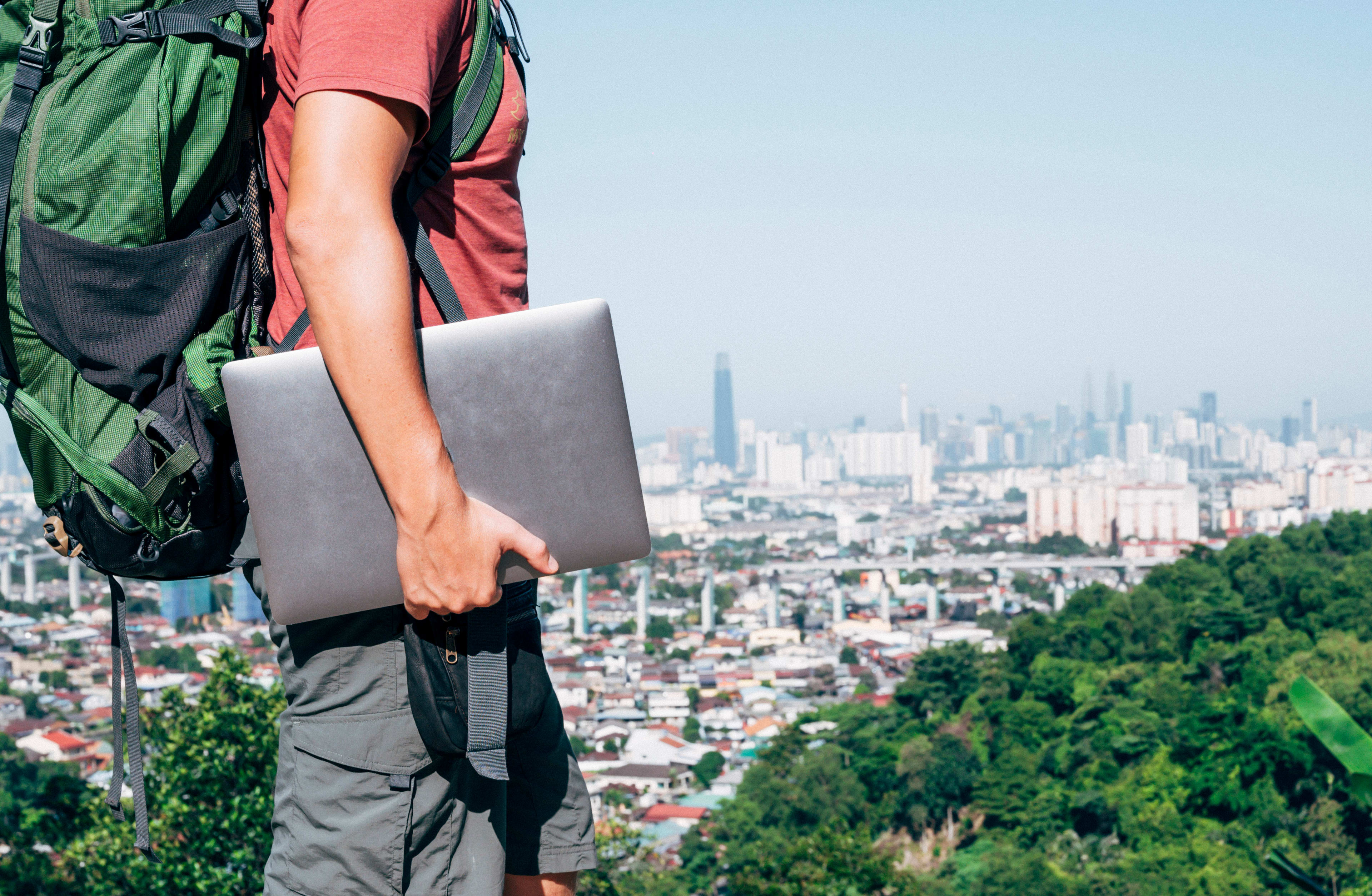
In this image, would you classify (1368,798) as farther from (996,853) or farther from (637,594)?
(637,594)

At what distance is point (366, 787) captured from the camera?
0.74 metres

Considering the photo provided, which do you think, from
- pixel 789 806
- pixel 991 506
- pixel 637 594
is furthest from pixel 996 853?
pixel 991 506

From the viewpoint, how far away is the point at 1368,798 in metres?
1.69

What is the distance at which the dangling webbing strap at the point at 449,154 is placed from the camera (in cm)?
74

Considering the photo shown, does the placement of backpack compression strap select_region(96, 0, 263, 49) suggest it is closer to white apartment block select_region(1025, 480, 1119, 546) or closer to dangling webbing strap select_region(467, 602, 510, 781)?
dangling webbing strap select_region(467, 602, 510, 781)

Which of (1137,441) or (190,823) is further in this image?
(1137,441)

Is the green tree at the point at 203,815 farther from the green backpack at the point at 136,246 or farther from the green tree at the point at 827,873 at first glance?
the green backpack at the point at 136,246

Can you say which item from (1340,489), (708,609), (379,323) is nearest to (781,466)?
(1340,489)

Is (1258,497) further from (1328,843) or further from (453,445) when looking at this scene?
(453,445)

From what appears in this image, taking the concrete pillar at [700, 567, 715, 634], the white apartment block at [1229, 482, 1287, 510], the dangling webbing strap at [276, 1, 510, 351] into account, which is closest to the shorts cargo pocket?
the dangling webbing strap at [276, 1, 510, 351]

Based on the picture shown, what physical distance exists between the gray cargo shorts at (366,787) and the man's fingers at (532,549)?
102mm

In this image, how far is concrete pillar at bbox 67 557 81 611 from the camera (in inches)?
1329

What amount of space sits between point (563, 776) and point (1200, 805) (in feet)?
50.1

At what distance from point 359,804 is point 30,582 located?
3924 centimetres
